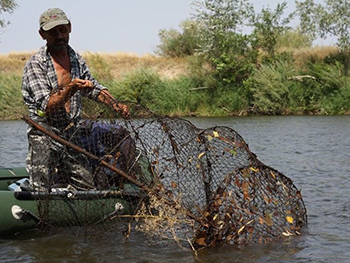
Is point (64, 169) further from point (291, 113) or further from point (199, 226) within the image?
point (291, 113)

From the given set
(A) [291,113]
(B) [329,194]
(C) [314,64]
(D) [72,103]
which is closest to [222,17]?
(C) [314,64]

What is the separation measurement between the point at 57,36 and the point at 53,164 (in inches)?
46.9

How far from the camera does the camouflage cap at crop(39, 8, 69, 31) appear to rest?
6.14m

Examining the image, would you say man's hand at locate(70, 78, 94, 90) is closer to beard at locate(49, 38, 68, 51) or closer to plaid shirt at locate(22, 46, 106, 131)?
plaid shirt at locate(22, 46, 106, 131)

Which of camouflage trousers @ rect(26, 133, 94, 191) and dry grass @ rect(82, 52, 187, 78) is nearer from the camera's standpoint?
camouflage trousers @ rect(26, 133, 94, 191)

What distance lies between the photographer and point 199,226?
5816mm

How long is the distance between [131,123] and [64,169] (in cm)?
78

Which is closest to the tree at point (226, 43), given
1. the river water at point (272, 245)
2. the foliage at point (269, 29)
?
the foliage at point (269, 29)

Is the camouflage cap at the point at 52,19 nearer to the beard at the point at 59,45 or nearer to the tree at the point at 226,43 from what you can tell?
the beard at the point at 59,45

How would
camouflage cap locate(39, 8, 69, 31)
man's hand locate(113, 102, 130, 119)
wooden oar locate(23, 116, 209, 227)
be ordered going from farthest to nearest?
man's hand locate(113, 102, 130, 119) < camouflage cap locate(39, 8, 69, 31) < wooden oar locate(23, 116, 209, 227)

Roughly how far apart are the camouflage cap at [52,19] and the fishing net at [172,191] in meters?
0.93

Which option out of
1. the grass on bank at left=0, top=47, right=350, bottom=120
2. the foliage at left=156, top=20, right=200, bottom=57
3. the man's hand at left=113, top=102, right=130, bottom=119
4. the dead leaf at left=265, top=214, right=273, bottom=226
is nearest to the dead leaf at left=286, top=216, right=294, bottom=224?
the dead leaf at left=265, top=214, right=273, bottom=226

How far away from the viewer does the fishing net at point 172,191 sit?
19.1 ft

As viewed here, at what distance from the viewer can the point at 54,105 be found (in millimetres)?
6098
